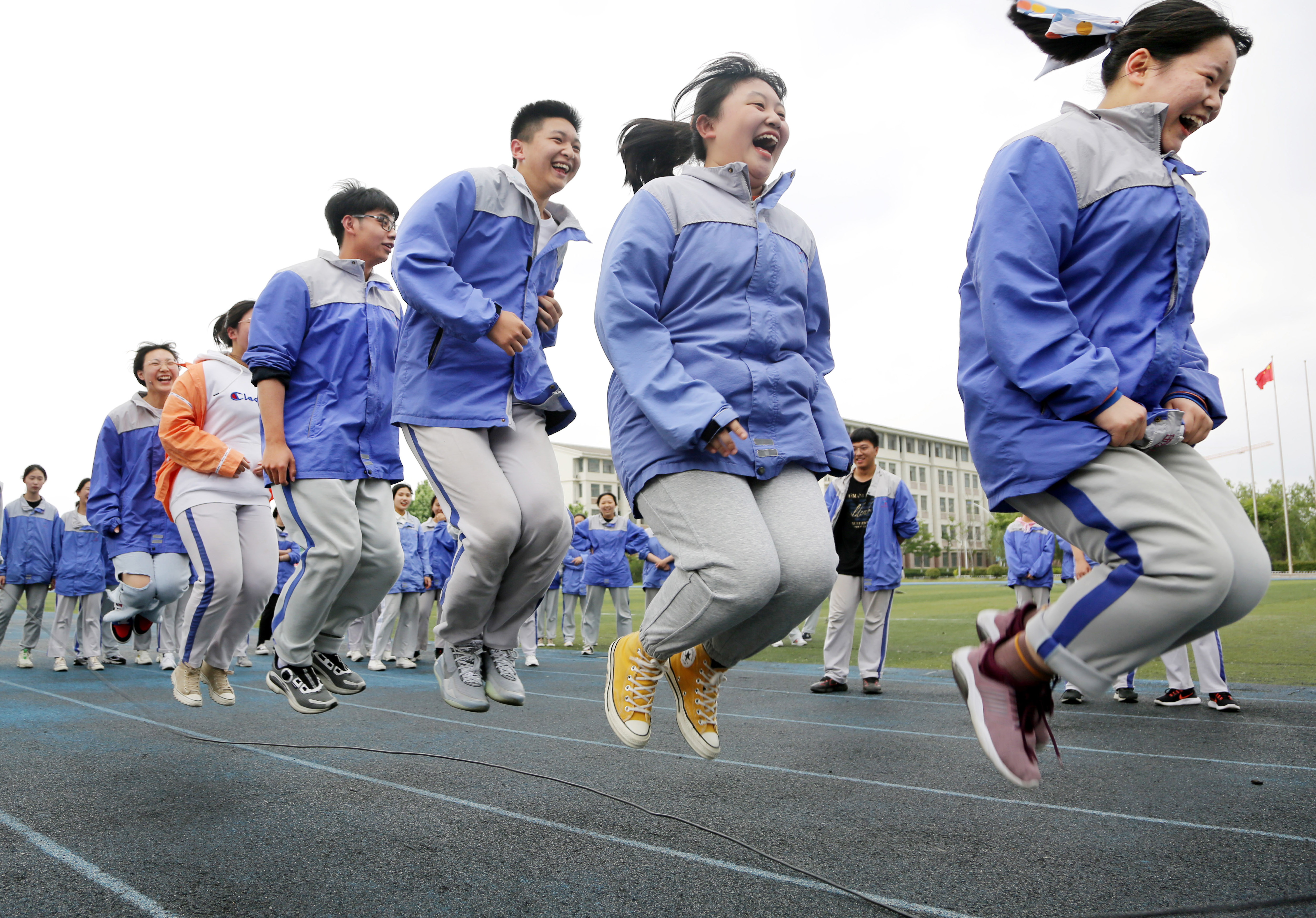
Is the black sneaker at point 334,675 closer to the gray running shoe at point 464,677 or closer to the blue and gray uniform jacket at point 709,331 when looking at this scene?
the gray running shoe at point 464,677

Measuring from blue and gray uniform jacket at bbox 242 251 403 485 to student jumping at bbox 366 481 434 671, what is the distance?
814 centimetres

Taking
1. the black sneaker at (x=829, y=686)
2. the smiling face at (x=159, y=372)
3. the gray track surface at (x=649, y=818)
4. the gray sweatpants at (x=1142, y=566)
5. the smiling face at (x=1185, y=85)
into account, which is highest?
the smiling face at (x=159, y=372)

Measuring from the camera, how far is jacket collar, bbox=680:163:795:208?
337 cm

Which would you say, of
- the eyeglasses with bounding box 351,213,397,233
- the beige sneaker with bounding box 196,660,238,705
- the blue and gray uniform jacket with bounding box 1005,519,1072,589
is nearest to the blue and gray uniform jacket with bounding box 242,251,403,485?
the eyeglasses with bounding box 351,213,397,233

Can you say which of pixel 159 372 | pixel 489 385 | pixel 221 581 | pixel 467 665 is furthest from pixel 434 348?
pixel 159 372

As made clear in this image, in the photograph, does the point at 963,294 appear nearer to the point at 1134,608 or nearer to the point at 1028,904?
the point at 1134,608

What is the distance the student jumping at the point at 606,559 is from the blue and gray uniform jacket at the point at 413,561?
2.43 meters

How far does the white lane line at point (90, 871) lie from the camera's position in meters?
2.93

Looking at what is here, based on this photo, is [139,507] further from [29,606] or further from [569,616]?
[569,616]

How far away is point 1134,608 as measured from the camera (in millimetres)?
2312

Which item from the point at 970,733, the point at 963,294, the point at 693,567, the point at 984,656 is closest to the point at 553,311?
the point at 693,567

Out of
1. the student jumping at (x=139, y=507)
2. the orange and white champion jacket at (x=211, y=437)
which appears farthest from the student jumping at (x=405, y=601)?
the orange and white champion jacket at (x=211, y=437)

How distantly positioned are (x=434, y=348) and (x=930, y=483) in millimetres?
102948

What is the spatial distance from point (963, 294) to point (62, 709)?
782 centimetres
